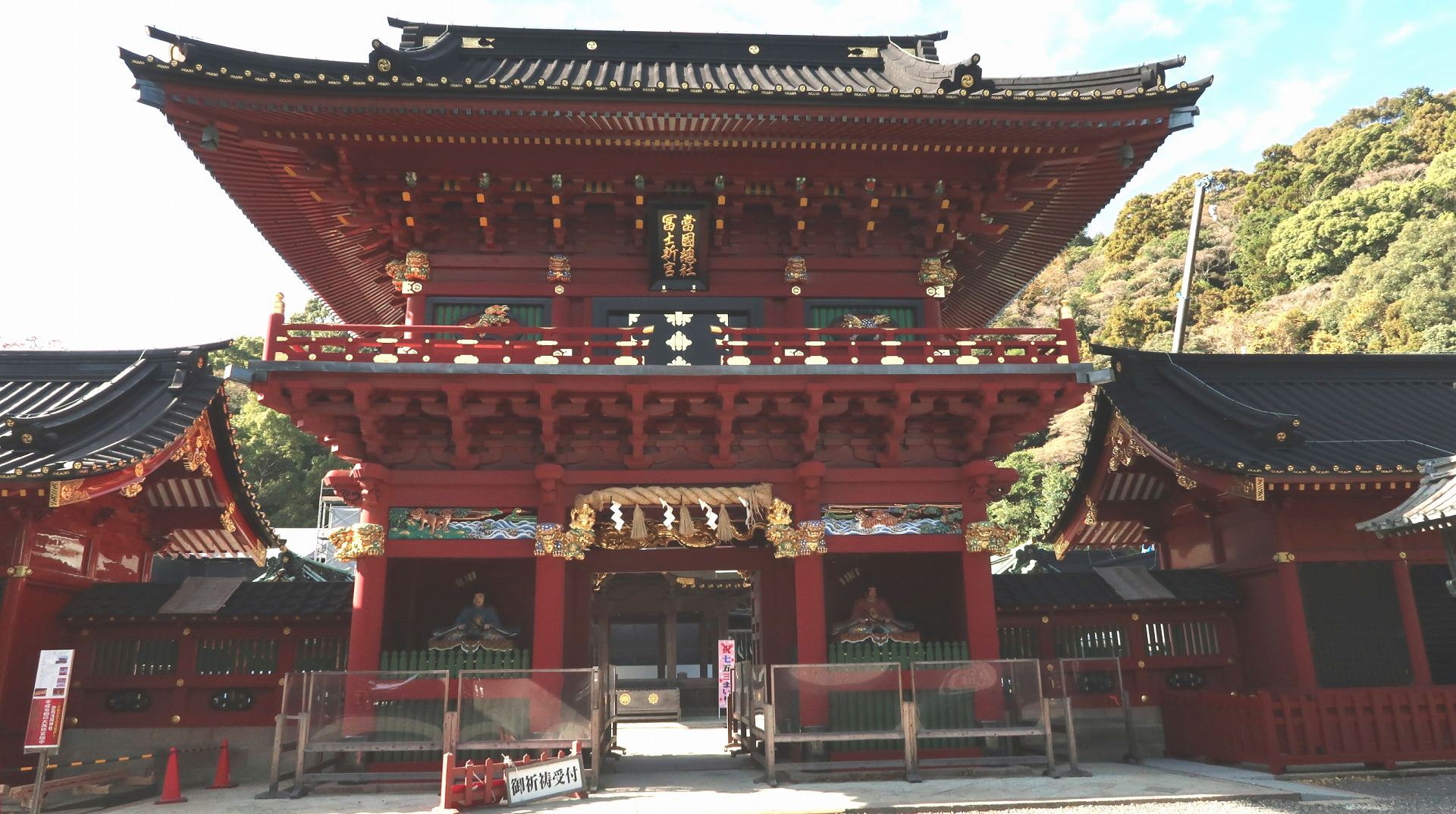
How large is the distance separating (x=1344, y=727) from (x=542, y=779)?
10926 mm

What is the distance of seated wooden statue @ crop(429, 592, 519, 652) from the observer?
1354cm

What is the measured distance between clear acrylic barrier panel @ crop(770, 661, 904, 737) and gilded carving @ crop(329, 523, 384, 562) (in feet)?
19.6

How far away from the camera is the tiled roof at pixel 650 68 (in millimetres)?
12211

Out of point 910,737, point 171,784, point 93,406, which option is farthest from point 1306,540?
point 93,406

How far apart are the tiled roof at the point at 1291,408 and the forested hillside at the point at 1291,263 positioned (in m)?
25.5

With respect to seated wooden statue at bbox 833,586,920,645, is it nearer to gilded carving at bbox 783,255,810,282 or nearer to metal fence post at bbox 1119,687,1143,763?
metal fence post at bbox 1119,687,1143,763

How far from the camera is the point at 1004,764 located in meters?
12.3

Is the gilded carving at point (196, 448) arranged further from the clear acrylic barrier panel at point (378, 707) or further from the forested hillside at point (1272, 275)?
the forested hillside at point (1272, 275)

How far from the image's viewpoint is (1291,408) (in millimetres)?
16328

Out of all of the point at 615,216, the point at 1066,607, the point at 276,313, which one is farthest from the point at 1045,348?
the point at 276,313

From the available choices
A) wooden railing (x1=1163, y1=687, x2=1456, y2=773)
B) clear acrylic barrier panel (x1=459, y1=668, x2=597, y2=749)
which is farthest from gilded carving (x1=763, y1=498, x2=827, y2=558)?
wooden railing (x1=1163, y1=687, x2=1456, y2=773)

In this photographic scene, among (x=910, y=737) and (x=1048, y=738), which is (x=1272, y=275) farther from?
(x=910, y=737)

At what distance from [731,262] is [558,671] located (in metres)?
7.06

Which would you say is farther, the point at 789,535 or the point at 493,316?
the point at 493,316
